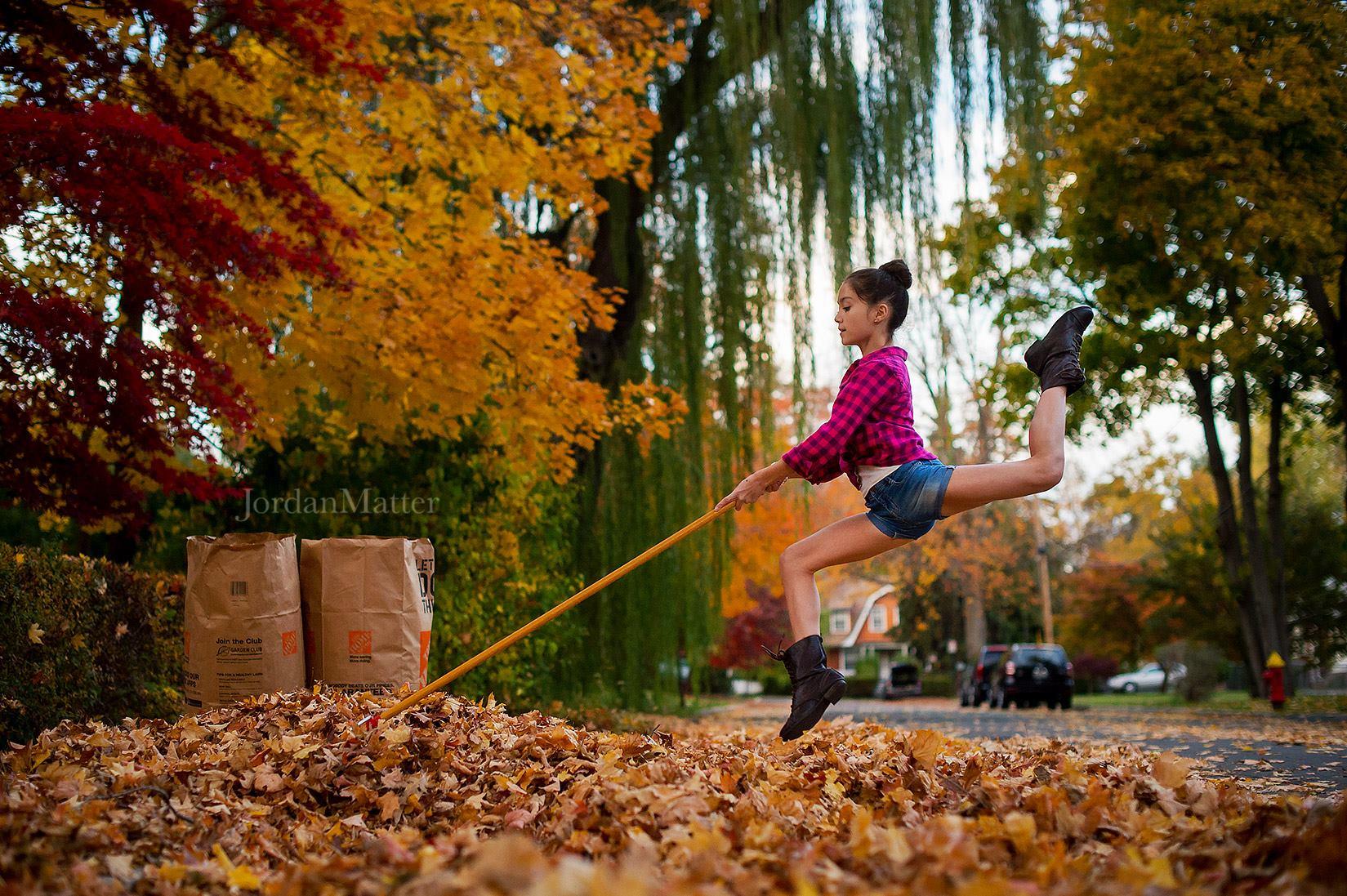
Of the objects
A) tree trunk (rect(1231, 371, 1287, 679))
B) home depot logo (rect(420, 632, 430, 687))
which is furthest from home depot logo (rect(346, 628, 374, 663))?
tree trunk (rect(1231, 371, 1287, 679))

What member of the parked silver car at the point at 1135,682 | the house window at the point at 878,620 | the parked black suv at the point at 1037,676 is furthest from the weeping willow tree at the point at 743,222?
the house window at the point at 878,620

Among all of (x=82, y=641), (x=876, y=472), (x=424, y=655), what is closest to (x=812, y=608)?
(x=876, y=472)

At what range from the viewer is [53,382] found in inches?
169

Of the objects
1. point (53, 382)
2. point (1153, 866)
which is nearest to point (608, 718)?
point (53, 382)

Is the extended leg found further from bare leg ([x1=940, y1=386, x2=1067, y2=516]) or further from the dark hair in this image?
the dark hair

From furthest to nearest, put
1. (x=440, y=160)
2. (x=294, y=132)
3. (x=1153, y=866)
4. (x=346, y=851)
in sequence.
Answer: (x=440, y=160) < (x=294, y=132) < (x=346, y=851) < (x=1153, y=866)

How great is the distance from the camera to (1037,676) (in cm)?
1898

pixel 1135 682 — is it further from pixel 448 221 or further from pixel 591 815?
pixel 591 815

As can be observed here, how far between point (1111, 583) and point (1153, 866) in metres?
24.9

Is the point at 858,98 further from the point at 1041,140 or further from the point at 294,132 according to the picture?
the point at 294,132

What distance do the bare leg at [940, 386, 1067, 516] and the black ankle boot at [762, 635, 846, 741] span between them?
2.00 ft

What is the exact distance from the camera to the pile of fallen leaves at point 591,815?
196 cm

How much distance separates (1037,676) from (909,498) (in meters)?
16.9

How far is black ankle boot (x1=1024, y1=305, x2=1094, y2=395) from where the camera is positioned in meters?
3.35
